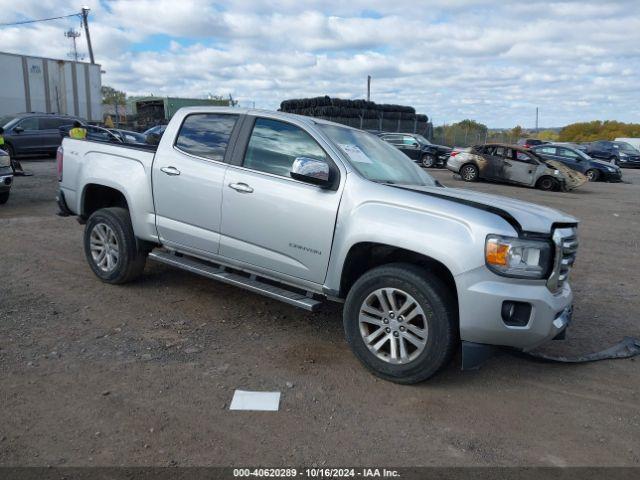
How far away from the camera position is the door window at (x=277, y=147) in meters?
4.52

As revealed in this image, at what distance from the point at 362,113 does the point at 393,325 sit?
3183 cm

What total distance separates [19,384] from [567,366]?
396cm

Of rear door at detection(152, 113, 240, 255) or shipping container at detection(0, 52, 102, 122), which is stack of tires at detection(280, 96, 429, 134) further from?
rear door at detection(152, 113, 240, 255)

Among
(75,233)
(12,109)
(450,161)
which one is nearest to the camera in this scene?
(75,233)

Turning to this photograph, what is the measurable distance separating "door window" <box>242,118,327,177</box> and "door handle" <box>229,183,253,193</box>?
0.18 meters

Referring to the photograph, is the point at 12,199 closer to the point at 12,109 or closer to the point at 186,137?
the point at 186,137

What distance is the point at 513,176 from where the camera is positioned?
1931 centimetres

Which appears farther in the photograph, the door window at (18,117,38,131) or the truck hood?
the door window at (18,117,38,131)

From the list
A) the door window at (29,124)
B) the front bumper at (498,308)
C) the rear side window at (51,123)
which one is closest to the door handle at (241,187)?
the front bumper at (498,308)

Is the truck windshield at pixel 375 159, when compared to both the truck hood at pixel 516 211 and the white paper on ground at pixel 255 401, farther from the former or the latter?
the white paper on ground at pixel 255 401

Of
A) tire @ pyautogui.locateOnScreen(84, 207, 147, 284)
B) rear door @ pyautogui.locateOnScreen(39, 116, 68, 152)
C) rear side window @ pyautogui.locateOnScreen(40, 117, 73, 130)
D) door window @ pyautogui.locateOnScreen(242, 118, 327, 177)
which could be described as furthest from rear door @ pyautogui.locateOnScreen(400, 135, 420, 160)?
door window @ pyautogui.locateOnScreen(242, 118, 327, 177)

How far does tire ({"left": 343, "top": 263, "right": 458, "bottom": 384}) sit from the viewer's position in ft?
12.2

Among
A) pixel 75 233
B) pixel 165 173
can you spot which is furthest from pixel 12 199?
pixel 165 173

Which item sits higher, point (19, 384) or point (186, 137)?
point (186, 137)
